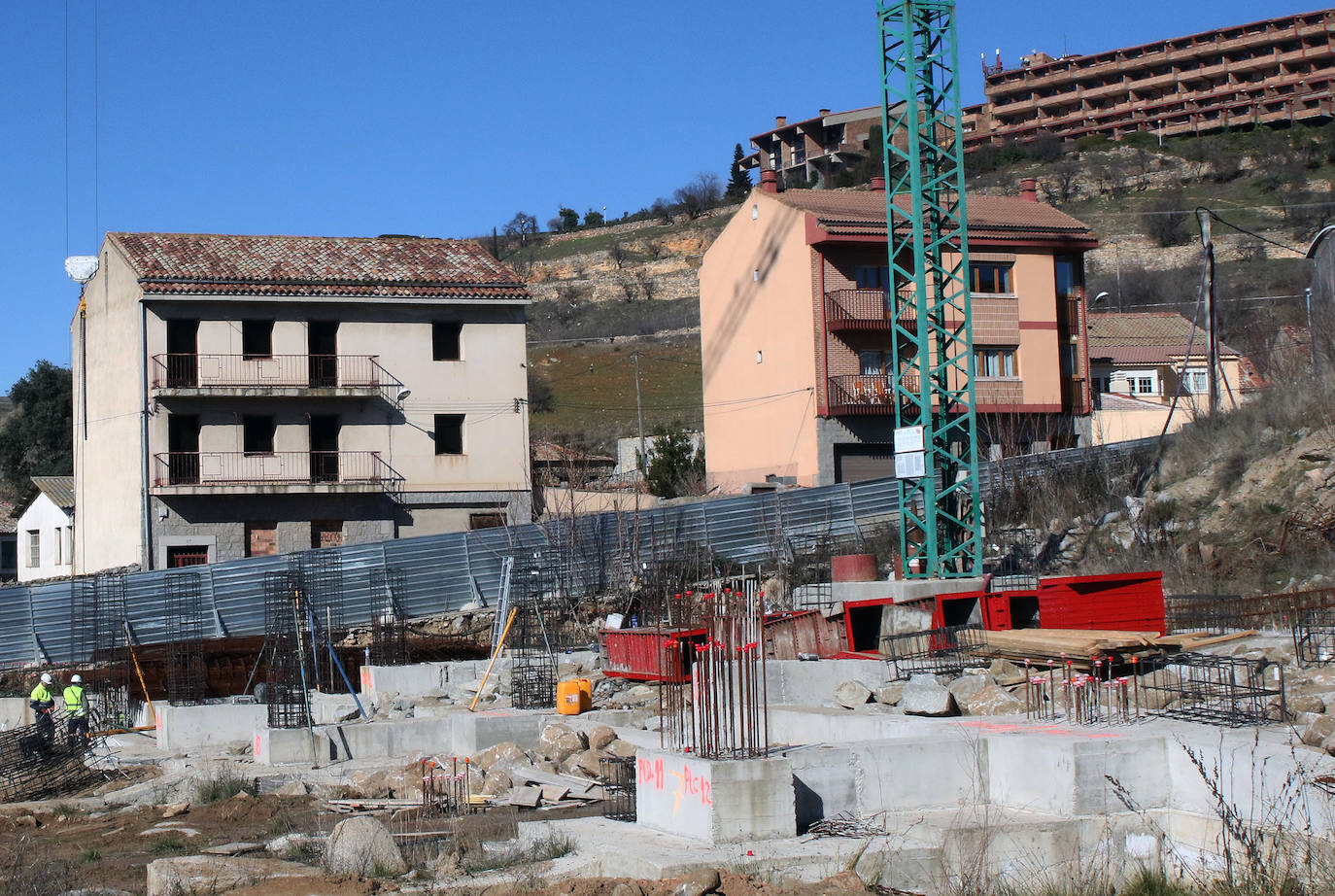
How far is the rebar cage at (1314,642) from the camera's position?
51.4ft

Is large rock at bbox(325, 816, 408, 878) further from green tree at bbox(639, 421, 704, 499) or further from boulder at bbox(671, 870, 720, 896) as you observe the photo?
green tree at bbox(639, 421, 704, 499)

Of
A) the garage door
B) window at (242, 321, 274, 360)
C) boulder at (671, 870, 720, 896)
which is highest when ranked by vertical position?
window at (242, 321, 274, 360)

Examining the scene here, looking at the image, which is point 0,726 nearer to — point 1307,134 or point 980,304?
point 980,304

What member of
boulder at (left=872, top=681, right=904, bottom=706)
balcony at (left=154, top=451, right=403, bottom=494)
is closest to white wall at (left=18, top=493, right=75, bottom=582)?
balcony at (left=154, top=451, right=403, bottom=494)

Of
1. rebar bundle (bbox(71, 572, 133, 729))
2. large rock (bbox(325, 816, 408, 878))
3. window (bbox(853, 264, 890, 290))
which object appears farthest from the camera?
window (bbox(853, 264, 890, 290))

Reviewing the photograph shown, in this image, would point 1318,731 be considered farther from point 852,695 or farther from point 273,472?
point 273,472

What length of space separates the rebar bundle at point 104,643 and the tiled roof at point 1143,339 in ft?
124

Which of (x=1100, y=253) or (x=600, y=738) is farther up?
(x=1100, y=253)

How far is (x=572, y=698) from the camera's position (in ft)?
62.6

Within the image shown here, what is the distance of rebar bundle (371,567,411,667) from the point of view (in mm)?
26812

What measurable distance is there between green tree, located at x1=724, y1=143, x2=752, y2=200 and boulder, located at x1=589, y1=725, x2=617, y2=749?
106 meters

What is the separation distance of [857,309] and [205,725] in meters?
24.7

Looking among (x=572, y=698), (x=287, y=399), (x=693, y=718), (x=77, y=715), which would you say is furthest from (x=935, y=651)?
(x=287, y=399)

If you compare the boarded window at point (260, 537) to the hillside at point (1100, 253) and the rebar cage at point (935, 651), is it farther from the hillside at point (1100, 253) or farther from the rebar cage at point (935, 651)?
the hillside at point (1100, 253)
